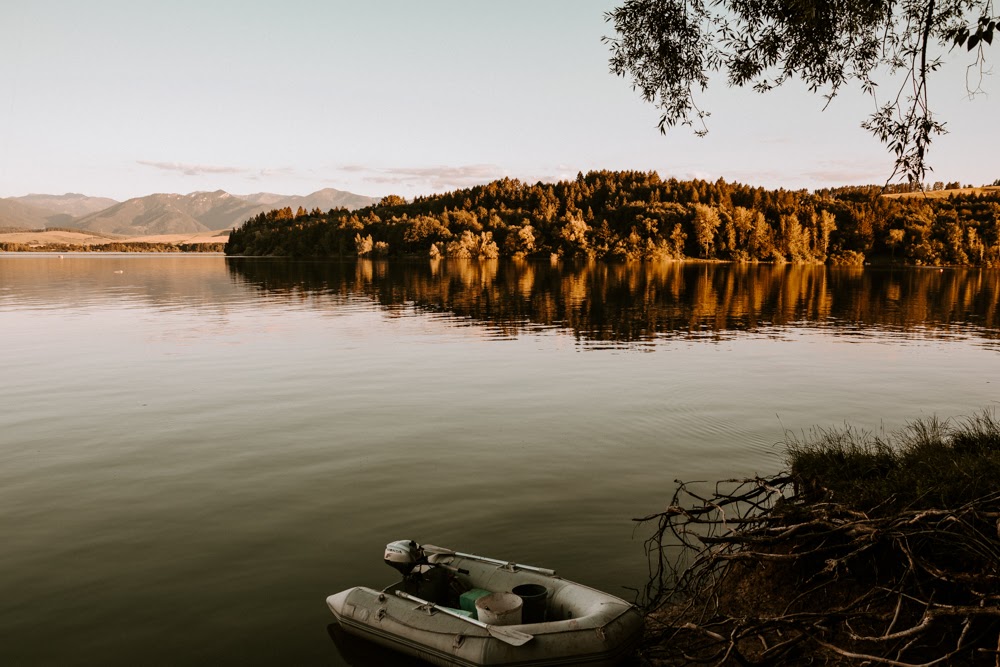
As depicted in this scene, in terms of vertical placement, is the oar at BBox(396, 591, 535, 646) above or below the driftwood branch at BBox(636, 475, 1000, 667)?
below

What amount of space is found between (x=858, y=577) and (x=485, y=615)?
5.03 metres

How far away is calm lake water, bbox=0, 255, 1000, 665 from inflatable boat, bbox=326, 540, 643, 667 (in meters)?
0.71

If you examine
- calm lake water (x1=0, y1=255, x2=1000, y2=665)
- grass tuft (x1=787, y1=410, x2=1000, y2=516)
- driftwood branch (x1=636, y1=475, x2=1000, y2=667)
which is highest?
grass tuft (x1=787, y1=410, x2=1000, y2=516)

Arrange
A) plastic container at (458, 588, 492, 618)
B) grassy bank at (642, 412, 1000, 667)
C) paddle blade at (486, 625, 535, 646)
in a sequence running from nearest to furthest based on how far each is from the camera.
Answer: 1. grassy bank at (642, 412, 1000, 667)
2. paddle blade at (486, 625, 535, 646)
3. plastic container at (458, 588, 492, 618)

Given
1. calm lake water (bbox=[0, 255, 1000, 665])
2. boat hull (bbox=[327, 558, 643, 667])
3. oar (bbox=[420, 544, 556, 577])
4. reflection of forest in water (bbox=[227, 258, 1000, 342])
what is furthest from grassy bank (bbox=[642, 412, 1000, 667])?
reflection of forest in water (bbox=[227, 258, 1000, 342])

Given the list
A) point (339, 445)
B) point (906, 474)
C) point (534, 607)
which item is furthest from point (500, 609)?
point (339, 445)

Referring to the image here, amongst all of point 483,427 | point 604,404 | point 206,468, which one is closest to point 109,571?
point 206,468

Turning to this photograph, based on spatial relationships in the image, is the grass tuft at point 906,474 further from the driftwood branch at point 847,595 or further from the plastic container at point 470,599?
the plastic container at point 470,599

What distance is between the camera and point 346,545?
12812mm

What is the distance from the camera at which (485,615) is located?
8977 mm

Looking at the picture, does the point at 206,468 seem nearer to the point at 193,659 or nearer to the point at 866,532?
the point at 193,659

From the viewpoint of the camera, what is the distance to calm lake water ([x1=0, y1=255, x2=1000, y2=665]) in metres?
11.0

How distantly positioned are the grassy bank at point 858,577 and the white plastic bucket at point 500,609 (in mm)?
1869

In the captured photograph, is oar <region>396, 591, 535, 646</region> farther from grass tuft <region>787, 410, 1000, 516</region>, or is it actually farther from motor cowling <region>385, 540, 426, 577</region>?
grass tuft <region>787, 410, 1000, 516</region>
